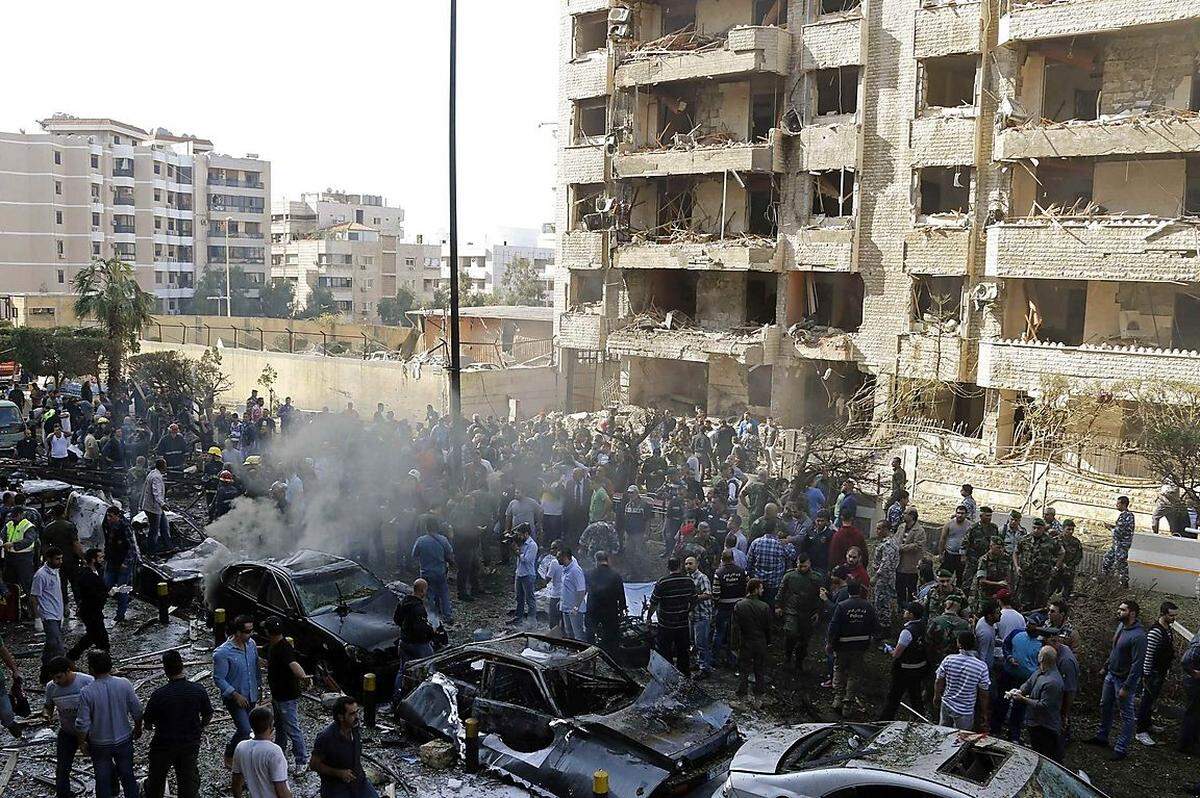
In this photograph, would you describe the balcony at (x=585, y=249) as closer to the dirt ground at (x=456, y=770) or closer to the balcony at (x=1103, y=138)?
the balcony at (x=1103, y=138)

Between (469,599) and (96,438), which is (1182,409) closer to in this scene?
(469,599)

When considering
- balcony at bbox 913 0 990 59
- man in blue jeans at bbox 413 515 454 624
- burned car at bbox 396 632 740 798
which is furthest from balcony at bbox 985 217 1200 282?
burned car at bbox 396 632 740 798

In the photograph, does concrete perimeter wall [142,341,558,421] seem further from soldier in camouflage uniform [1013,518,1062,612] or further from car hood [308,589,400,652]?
soldier in camouflage uniform [1013,518,1062,612]

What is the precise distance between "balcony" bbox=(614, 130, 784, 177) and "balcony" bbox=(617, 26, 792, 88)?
218 cm

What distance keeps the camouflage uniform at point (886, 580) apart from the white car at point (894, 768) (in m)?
5.59

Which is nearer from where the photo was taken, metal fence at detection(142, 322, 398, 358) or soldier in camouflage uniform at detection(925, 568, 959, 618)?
soldier in camouflage uniform at detection(925, 568, 959, 618)

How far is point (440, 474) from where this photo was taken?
19375 mm

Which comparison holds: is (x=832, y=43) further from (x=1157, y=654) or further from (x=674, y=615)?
(x=1157, y=654)

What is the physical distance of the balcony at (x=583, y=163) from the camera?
119 ft

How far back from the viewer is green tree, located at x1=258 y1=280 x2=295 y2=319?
8538 cm

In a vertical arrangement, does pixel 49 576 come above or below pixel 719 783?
above

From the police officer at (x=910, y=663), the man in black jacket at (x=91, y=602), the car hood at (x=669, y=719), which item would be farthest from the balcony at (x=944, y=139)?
the man in black jacket at (x=91, y=602)

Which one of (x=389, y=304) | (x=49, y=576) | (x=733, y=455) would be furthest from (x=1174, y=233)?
(x=389, y=304)

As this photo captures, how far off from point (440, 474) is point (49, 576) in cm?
830
